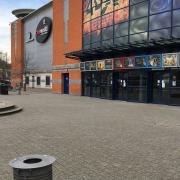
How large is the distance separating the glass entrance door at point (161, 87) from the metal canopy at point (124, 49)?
1865 millimetres

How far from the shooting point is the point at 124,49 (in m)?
23.2

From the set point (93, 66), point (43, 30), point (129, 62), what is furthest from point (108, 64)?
point (43, 30)

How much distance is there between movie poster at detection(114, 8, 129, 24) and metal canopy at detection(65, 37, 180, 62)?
98.9 inches

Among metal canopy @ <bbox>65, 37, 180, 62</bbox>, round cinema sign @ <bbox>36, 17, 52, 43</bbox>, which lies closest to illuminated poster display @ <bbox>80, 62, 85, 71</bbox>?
metal canopy @ <bbox>65, 37, 180, 62</bbox>

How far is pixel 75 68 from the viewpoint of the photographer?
31.7 meters

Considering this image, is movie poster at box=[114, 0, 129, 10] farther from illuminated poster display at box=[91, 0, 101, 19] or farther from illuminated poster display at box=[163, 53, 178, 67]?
illuminated poster display at box=[163, 53, 178, 67]

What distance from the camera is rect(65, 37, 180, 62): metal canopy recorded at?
19661 millimetres

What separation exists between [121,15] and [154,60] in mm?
5483

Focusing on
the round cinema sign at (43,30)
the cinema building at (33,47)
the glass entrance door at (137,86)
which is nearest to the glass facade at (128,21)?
the glass entrance door at (137,86)

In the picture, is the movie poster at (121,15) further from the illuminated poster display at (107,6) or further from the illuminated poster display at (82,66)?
the illuminated poster display at (82,66)

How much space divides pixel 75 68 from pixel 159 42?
44.0 ft

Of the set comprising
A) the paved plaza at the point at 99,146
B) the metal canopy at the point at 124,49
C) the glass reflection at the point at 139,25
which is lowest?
the paved plaza at the point at 99,146

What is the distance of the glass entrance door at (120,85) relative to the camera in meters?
24.5

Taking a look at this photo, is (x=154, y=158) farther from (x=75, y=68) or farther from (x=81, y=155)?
(x=75, y=68)
